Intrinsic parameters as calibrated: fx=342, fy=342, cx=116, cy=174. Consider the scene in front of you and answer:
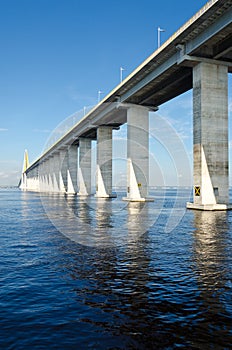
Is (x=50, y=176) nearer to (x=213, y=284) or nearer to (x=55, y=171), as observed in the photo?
(x=55, y=171)

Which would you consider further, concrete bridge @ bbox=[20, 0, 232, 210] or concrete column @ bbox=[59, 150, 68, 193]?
concrete column @ bbox=[59, 150, 68, 193]

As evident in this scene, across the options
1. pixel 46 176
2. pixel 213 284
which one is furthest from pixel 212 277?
pixel 46 176

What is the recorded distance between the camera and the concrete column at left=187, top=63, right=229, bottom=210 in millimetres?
39719

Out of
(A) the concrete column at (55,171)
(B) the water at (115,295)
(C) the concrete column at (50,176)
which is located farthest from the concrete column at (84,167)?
(B) the water at (115,295)

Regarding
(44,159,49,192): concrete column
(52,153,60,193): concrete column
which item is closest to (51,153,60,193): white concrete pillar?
(52,153,60,193): concrete column

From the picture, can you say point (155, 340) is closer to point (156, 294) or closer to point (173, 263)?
point (156, 294)

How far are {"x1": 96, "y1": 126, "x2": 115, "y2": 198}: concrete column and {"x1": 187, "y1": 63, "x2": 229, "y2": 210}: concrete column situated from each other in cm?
4295

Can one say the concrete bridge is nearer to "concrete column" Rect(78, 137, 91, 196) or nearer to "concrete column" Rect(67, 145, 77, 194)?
"concrete column" Rect(78, 137, 91, 196)

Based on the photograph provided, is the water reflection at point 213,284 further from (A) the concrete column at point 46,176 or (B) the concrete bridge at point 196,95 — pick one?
(A) the concrete column at point 46,176

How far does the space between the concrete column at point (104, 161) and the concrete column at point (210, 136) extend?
43.0 metres

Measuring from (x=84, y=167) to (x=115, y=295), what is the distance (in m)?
93.8

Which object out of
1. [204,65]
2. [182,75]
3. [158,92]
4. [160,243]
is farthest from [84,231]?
[158,92]

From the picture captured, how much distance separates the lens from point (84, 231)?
934 inches

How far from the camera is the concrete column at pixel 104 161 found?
82.2m
